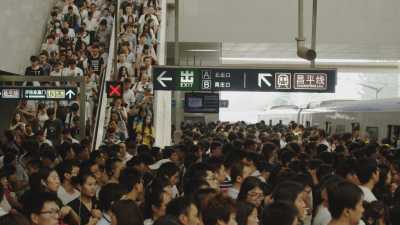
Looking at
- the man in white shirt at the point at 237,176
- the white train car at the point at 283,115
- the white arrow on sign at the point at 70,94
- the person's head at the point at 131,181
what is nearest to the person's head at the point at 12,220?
the person's head at the point at 131,181

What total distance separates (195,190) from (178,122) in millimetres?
12882

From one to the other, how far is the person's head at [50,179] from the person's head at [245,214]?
2.36m

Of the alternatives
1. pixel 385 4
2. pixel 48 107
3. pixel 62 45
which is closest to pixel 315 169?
pixel 48 107

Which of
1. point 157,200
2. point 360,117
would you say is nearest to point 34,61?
point 360,117

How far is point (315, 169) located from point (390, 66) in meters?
24.9

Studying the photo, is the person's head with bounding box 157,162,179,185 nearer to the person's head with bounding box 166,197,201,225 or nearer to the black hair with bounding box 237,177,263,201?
the black hair with bounding box 237,177,263,201

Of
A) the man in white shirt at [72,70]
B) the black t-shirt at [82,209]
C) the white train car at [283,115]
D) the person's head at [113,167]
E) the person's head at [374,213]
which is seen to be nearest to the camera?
the person's head at [374,213]

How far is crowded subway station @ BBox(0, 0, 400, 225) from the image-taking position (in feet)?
18.5

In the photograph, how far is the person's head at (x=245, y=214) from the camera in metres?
4.95

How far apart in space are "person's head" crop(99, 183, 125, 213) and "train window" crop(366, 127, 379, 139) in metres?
15.2

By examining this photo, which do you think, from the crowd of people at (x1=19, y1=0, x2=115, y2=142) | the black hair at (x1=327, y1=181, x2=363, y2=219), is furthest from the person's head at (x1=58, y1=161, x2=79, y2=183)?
the crowd of people at (x1=19, y1=0, x2=115, y2=142)

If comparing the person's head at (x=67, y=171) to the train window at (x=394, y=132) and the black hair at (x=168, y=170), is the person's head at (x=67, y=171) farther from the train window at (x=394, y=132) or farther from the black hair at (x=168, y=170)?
the train window at (x=394, y=132)

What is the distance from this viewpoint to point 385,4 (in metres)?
20.4

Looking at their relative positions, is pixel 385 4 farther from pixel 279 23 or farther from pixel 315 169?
pixel 315 169
